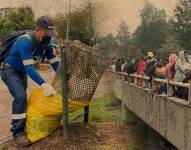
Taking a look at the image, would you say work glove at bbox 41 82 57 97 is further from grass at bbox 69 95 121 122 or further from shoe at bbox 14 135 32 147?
grass at bbox 69 95 121 122

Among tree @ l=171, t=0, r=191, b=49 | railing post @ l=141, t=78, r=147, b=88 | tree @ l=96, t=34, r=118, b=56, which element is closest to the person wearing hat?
tree @ l=96, t=34, r=118, b=56

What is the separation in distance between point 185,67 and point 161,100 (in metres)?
0.85

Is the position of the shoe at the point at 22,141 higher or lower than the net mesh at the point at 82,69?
lower

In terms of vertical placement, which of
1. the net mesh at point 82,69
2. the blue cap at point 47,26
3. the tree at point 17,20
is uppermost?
the tree at point 17,20

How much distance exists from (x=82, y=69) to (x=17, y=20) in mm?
36591

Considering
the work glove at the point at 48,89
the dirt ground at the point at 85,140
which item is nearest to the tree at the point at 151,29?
the dirt ground at the point at 85,140

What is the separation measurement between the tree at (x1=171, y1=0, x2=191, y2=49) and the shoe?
68770 mm

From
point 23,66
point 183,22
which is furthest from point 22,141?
point 183,22

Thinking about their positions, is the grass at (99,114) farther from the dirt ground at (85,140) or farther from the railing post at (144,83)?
the railing post at (144,83)

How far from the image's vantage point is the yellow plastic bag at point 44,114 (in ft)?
22.2

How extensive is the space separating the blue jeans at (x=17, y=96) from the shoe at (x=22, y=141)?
0.06m

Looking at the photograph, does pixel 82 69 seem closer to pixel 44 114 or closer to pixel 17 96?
pixel 44 114

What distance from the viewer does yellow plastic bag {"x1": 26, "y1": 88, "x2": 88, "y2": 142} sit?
6.76m

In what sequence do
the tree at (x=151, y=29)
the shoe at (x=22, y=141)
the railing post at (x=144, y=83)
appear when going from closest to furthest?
1. the shoe at (x=22, y=141)
2. the railing post at (x=144, y=83)
3. the tree at (x=151, y=29)
